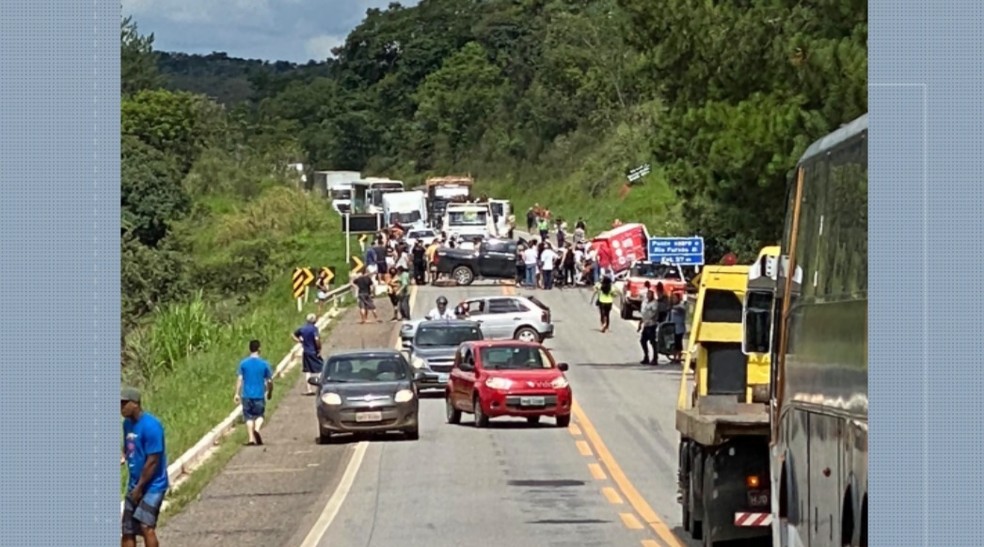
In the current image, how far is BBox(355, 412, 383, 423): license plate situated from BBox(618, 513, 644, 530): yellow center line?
926 cm

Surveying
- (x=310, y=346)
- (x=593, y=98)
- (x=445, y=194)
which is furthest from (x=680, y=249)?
(x=593, y=98)

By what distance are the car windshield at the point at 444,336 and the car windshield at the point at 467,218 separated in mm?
36919

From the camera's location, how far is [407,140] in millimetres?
116812

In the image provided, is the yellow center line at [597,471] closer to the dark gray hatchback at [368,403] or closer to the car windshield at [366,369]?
the dark gray hatchback at [368,403]

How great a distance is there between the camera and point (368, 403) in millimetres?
28594

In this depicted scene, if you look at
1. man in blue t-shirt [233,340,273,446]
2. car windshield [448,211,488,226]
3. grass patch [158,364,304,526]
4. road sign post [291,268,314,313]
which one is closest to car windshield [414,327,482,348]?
grass patch [158,364,304,526]

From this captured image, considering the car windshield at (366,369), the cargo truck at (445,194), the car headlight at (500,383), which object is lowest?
the car headlight at (500,383)

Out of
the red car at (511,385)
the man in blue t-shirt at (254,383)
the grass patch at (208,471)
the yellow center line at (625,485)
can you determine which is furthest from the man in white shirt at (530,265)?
the man in blue t-shirt at (254,383)

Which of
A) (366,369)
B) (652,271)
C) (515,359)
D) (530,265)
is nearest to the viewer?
(366,369)

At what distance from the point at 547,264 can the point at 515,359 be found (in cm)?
2841

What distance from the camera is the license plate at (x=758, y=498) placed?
14.7 m

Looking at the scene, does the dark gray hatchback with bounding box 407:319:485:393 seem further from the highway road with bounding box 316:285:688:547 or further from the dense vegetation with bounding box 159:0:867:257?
the dense vegetation with bounding box 159:0:867:257

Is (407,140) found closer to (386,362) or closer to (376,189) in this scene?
(376,189)

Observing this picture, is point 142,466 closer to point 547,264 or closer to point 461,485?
point 461,485
